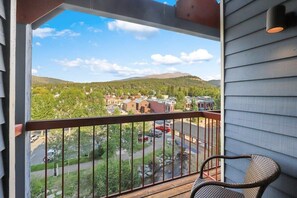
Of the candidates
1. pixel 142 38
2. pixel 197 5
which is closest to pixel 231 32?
pixel 197 5

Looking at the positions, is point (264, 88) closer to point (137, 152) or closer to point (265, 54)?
point (265, 54)

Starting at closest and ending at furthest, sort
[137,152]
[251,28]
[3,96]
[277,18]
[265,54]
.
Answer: [3,96] → [277,18] → [265,54] → [251,28] → [137,152]

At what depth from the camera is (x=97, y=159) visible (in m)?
2.25

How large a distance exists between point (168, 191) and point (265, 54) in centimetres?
183

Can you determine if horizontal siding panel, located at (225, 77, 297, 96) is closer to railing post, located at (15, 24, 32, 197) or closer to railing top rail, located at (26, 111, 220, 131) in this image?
railing top rail, located at (26, 111, 220, 131)

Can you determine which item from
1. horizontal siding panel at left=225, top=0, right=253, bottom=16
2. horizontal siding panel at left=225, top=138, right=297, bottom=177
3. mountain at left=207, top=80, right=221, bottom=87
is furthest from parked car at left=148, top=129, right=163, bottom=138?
horizontal siding panel at left=225, top=0, right=253, bottom=16

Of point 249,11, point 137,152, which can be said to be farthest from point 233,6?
point 137,152

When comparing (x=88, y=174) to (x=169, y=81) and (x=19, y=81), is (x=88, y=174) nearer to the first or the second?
(x=19, y=81)

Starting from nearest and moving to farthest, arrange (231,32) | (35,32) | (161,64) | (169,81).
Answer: (231,32)
(35,32)
(169,81)
(161,64)

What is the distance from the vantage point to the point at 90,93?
2.15m

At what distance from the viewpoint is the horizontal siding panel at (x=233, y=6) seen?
1630mm

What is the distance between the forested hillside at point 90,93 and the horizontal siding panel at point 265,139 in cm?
69

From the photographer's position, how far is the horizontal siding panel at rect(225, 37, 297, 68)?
1222mm

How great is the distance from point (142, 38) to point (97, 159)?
2274 mm
